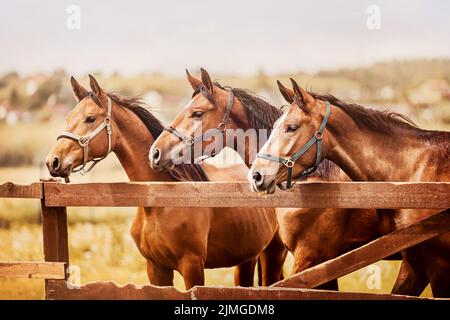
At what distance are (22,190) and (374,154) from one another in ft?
7.21

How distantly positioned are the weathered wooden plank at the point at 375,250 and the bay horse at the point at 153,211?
0.81 metres

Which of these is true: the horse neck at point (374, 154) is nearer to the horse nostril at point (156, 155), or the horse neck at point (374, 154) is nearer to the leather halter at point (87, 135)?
the horse nostril at point (156, 155)

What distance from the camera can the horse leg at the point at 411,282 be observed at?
4.34 meters

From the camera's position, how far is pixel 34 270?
444cm

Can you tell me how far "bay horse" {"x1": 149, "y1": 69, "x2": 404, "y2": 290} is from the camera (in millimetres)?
4527

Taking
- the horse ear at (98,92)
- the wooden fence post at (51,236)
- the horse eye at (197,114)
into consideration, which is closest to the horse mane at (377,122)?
the horse eye at (197,114)

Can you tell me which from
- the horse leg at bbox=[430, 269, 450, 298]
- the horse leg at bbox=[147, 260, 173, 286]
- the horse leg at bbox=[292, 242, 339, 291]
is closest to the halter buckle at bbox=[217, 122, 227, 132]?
the horse leg at bbox=[292, 242, 339, 291]

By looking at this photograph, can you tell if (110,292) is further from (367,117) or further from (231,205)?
(367,117)

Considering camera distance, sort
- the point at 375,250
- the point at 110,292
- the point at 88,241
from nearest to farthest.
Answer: the point at 375,250, the point at 110,292, the point at 88,241

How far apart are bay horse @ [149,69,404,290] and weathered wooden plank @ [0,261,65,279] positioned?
89cm

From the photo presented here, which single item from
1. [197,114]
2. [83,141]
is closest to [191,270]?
[197,114]

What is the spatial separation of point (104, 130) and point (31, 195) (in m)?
0.65
